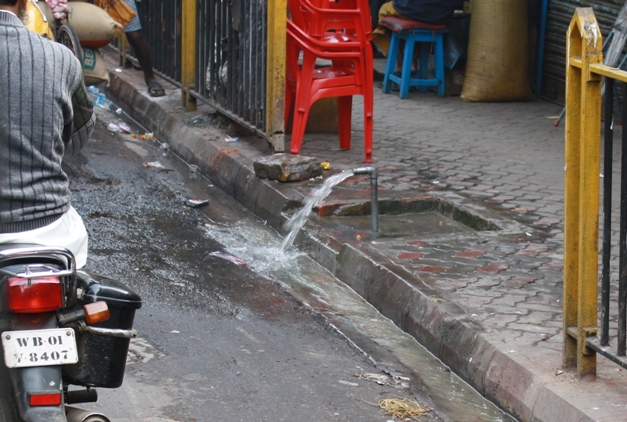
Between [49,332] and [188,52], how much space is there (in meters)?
6.61

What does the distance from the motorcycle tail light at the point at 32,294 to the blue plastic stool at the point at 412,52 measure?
26.2 feet

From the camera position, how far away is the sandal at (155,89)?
10312 millimetres

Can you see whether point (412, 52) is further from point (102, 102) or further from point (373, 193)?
point (373, 193)

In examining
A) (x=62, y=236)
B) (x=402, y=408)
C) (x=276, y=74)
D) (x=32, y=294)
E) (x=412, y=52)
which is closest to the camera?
(x=32, y=294)

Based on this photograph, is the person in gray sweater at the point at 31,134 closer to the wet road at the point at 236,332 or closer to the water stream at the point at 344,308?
the wet road at the point at 236,332

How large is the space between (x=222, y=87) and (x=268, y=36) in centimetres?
129

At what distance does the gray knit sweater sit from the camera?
10.1 ft

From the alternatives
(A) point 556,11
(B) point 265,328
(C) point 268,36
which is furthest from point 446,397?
(A) point 556,11

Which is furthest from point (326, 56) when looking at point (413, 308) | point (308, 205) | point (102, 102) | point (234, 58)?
point (102, 102)

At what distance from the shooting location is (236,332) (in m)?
4.93

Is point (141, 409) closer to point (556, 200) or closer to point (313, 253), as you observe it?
point (313, 253)

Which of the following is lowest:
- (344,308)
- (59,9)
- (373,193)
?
(344,308)

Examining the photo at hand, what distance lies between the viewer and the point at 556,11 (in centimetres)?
1045

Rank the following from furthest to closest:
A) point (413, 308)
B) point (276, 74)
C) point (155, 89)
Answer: point (155, 89), point (276, 74), point (413, 308)
